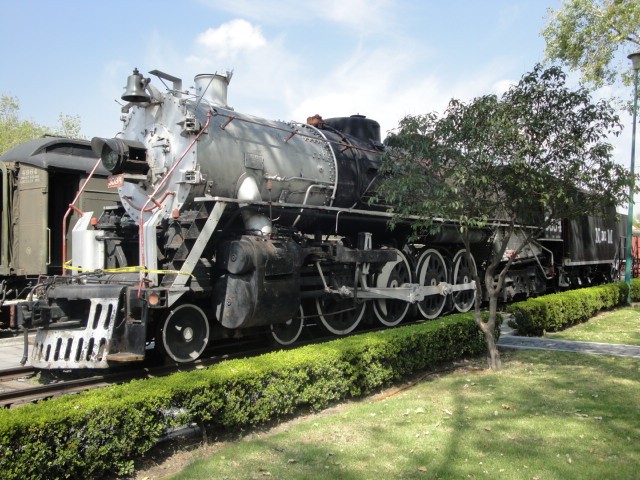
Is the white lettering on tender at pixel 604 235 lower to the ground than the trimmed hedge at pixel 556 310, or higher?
higher

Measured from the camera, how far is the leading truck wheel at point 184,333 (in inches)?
276

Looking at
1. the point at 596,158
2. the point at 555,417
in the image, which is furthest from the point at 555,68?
the point at 555,417

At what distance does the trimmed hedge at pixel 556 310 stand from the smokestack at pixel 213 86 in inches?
253

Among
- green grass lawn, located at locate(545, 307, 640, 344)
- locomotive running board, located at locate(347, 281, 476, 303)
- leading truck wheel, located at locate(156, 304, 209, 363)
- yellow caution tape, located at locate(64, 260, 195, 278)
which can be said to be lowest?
green grass lawn, located at locate(545, 307, 640, 344)

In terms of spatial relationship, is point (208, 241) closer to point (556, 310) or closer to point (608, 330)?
point (556, 310)

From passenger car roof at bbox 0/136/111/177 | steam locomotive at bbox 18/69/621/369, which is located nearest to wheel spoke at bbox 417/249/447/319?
steam locomotive at bbox 18/69/621/369

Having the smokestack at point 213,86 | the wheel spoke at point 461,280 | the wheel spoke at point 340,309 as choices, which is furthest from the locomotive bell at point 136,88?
the wheel spoke at point 461,280

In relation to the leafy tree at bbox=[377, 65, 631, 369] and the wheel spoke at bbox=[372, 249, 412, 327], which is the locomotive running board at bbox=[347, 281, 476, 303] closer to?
the wheel spoke at bbox=[372, 249, 412, 327]

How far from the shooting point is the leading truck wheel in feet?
23.0

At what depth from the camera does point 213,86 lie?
28.3ft

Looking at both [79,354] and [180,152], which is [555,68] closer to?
[180,152]

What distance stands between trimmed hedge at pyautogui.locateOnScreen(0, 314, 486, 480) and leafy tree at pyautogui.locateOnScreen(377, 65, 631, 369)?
1973mm

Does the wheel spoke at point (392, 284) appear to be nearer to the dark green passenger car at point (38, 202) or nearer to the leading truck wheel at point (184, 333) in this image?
the leading truck wheel at point (184, 333)

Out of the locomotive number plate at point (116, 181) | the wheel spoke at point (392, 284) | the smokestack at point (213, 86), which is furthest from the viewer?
the wheel spoke at point (392, 284)
